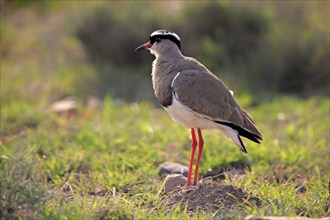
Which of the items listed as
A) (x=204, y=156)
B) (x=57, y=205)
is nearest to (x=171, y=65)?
(x=204, y=156)

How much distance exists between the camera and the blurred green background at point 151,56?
9.05 m

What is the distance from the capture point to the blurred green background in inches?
356

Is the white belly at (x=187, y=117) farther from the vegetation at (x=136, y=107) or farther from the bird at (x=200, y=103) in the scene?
the vegetation at (x=136, y=107)

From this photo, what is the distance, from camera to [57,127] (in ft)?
24.3

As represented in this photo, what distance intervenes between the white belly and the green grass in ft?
1.83

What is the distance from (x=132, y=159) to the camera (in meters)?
6.23

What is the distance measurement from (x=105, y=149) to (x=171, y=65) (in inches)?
61.7

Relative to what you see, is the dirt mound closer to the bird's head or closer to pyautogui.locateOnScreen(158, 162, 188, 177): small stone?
pyautogui.locateOnScreen(158, 162, 188, 177): small stone

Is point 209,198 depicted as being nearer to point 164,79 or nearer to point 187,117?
point 187,117

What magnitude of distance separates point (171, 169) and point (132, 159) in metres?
0.50

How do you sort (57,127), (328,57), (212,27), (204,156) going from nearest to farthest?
(204,156) → (57,127) → (328,57) → (212,27)

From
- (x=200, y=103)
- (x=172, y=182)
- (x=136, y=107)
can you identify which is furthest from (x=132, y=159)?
(x=136, y=107)

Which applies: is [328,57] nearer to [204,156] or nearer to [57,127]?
[204,156]

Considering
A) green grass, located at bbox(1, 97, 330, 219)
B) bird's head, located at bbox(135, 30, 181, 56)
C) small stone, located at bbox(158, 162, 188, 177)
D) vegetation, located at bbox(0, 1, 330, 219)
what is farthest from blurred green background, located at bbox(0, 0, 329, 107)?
bird's head, located at bbox(135, 30, 181, 56)
